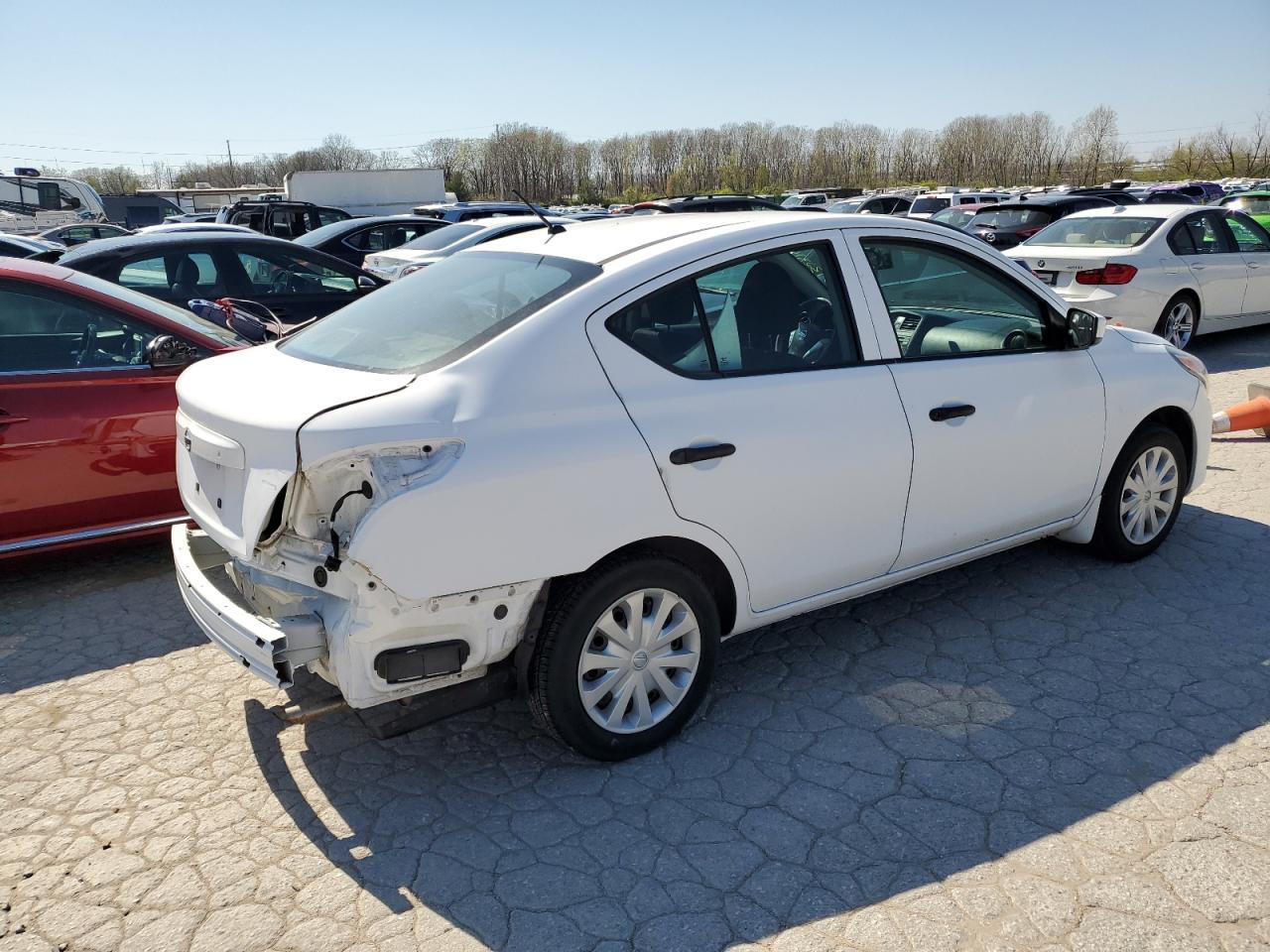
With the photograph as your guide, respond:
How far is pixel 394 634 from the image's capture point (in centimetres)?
285

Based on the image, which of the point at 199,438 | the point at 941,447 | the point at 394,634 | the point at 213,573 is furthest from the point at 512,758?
the point at 941,447

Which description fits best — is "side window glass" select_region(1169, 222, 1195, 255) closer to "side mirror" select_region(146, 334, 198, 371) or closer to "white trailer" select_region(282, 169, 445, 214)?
"side mirror" select_region(146, 334, 198, 371)

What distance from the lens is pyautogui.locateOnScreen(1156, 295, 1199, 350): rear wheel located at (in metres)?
10.1

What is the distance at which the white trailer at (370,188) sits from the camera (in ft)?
116

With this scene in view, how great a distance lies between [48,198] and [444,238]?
23.1 metres

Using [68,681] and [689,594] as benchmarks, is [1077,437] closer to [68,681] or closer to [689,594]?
[689,594]

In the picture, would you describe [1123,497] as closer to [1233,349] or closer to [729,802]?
[729,802]

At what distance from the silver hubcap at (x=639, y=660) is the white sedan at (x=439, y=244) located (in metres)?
9.22

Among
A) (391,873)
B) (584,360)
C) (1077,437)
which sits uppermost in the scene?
(584,360)

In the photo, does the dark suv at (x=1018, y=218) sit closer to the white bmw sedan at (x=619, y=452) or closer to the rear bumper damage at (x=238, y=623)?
the white bmw sedan at (x=619, y=452)

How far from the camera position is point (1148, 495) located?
4.86m

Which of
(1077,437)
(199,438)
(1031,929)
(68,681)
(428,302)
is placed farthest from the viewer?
(1077,437)

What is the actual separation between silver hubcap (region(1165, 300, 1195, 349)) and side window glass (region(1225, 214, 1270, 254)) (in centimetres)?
133

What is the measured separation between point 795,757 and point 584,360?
152 cm
